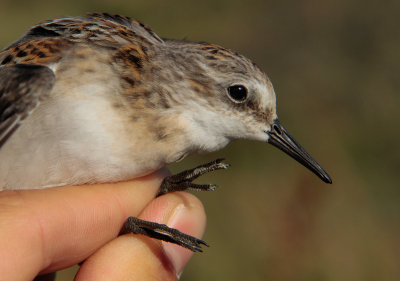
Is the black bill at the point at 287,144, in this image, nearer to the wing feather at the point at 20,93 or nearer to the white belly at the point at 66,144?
the white belly at the point at 66,144

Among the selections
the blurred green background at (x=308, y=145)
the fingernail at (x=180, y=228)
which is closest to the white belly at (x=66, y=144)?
the fingernail at (x=180, y=228)

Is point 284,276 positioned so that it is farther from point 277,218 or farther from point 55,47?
point 55,47

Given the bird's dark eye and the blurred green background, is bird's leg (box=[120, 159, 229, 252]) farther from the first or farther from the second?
the blurred green background

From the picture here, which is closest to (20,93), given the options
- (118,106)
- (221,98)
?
(118,106)

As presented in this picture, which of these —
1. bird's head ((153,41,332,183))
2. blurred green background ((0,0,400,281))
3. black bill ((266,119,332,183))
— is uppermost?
bird's head ((153,41,332,183))

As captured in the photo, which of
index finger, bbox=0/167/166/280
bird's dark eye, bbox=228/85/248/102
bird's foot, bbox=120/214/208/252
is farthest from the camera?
bird's dark eye, bbox=228/85/248/102

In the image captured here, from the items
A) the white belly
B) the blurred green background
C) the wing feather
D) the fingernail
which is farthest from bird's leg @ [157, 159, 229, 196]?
the blurred green background

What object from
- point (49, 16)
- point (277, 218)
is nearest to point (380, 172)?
point (277, 218)
